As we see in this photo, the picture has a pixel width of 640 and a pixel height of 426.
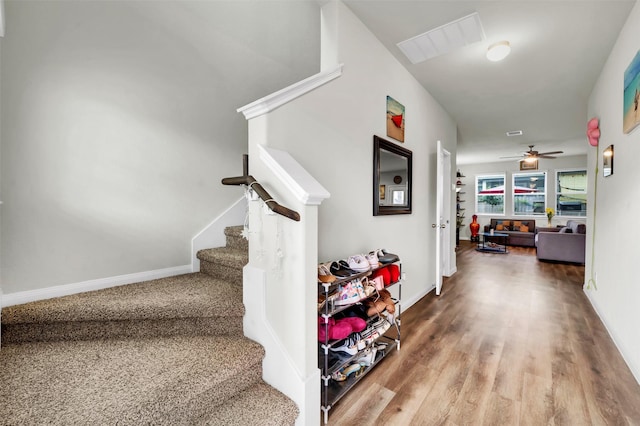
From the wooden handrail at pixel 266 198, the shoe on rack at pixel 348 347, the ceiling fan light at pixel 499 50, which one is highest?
the ceiling fan light at pixel 499 50

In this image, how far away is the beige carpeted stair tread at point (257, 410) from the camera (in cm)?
123

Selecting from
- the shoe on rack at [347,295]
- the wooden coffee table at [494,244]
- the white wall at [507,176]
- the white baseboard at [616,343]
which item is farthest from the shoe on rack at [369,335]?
the white wall at [507,176]

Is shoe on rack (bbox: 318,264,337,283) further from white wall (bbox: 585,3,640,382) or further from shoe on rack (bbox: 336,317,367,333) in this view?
white wall (bbox: 585,3,640,382)

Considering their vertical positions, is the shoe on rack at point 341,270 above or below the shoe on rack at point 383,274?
above

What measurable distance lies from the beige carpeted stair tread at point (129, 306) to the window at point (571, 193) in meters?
9.89

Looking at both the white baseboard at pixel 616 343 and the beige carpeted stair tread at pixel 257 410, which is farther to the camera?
the white baseboard at pixel 616 343

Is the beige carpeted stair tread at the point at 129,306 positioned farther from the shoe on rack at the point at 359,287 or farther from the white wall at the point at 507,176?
the white wall at the point at 507,176

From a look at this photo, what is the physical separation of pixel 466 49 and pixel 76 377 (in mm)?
3623

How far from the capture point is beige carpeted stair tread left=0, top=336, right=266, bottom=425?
1041mm

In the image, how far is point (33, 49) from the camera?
1.67 meters

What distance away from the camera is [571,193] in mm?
7988

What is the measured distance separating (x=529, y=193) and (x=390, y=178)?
8.28 metres

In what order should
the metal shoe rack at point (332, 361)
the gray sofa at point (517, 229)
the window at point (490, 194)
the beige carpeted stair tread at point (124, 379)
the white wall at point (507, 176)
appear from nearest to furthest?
the beige carpeted stair tread at point (124, 379) < the metal shoe rack at point (332, 361) < the gray sofa at point (517, 229) < the white wall at point (507, 176) < the window at point (490, 194)

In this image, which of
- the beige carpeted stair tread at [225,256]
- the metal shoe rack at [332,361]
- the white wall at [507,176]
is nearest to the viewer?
the metal shoe rack at [332,361]
